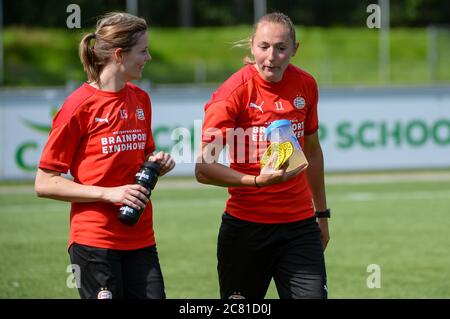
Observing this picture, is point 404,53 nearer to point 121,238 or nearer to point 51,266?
point 51,266

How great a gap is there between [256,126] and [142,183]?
3.24 feet

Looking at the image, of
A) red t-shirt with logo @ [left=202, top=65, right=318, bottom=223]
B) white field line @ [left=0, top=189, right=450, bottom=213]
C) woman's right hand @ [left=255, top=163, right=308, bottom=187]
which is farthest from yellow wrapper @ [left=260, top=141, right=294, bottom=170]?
white field line @ [left=0, top=189, right=450, bottom=213]

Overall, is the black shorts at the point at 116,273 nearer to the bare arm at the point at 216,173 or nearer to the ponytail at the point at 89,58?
the bare arm at the point at 216,173

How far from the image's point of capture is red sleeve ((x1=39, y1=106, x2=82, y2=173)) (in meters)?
5.49

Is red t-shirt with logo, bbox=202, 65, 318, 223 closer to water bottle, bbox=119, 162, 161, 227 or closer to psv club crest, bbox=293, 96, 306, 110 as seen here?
psv club crest, bbox=293, 96, 306, 110

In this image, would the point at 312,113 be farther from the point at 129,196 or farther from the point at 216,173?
the point at 129,196

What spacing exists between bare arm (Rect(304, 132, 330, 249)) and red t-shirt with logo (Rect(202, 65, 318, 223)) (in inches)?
10.5

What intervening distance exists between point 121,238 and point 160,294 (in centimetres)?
40

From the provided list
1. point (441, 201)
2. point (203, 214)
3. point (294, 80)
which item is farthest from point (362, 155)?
point (294, 80)

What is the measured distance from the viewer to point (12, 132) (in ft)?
63.1

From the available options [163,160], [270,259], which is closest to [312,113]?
[270,259]

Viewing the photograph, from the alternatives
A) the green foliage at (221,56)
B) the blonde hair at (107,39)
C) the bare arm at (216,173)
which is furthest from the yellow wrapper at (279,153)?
the green foliage at (221,56)

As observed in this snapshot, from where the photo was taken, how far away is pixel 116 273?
5.54 meters
